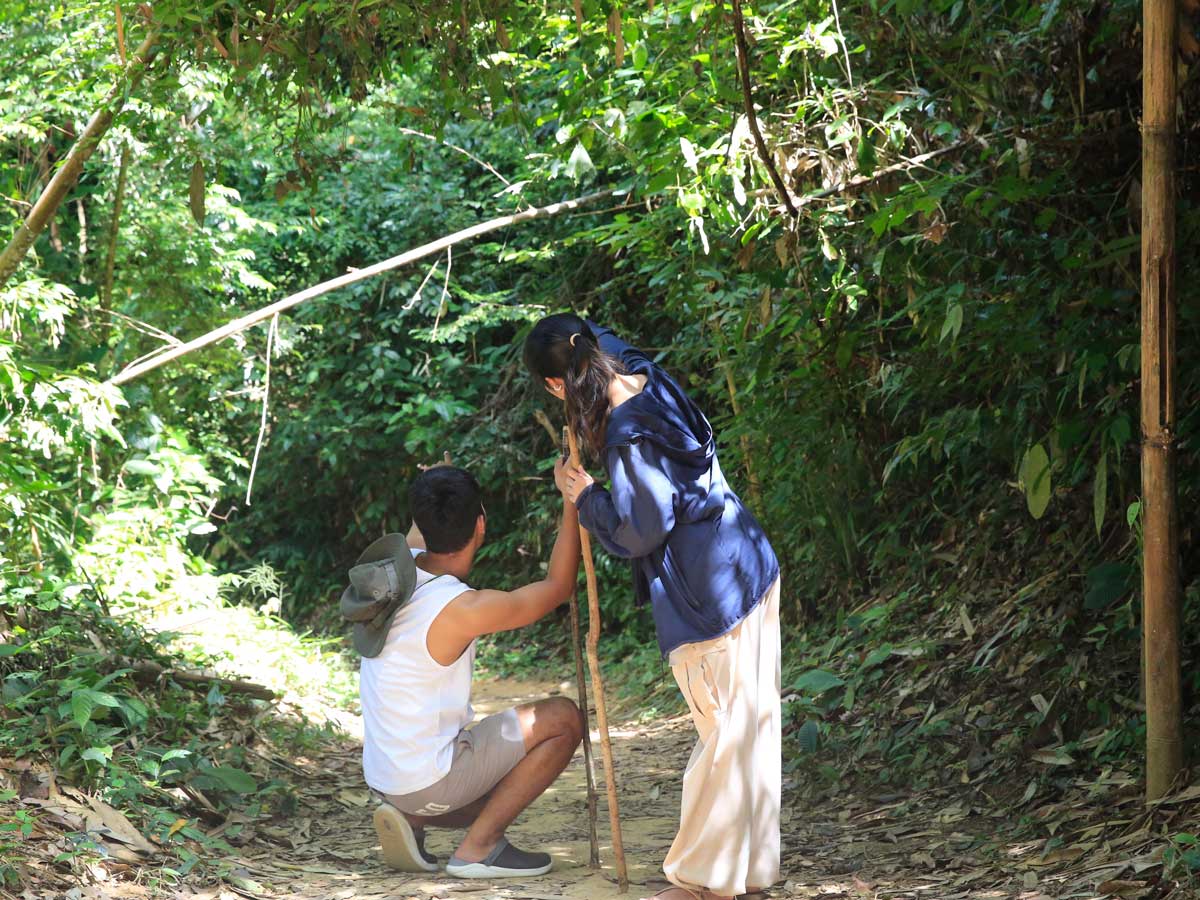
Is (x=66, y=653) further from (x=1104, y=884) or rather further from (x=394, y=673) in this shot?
(x=1104, y=884)

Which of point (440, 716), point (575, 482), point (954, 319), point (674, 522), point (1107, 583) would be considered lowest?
point (440, 716)

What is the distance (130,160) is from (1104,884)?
7787mm

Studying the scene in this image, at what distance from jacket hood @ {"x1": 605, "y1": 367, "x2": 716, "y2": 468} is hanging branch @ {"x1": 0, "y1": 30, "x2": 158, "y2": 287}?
101 inches

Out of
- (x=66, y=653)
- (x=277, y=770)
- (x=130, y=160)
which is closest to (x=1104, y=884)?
(x=277, y=770)

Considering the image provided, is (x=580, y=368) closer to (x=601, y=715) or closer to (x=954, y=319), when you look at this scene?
(x=601, y=715)

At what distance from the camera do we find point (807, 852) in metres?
4.01

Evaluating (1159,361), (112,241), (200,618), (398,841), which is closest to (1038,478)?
(1159,361)

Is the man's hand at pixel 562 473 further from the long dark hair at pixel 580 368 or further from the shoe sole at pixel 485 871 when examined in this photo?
the shoe sole at pixel 485 871

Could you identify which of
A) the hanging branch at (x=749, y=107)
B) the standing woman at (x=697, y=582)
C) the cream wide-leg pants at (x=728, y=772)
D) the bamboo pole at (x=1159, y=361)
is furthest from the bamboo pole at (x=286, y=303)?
the cream wide-leg pants at (x=728, y=772)

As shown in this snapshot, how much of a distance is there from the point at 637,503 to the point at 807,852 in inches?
67.1

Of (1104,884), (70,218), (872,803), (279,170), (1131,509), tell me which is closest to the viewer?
(1104,884)

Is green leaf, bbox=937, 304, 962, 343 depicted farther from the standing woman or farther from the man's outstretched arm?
the man's outstretched arm

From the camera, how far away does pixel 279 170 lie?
35.8 feet

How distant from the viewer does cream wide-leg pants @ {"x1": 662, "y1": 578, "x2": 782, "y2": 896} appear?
313 cm
